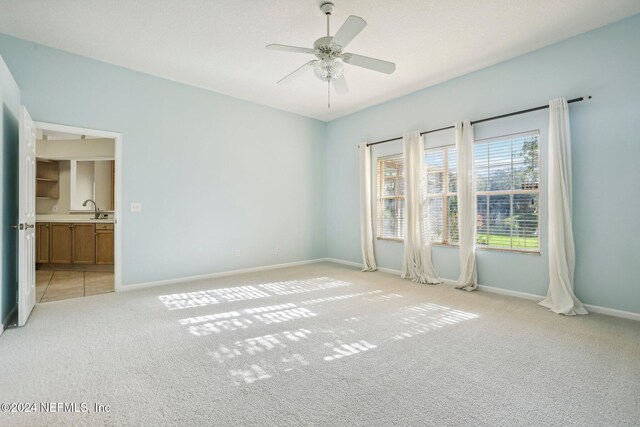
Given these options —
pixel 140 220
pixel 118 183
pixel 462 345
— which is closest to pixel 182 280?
pixel 140 220

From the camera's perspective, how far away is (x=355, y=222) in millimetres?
6152

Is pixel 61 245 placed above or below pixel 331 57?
below

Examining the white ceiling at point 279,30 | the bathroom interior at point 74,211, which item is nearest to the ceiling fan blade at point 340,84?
the white ceiling at point 279,30

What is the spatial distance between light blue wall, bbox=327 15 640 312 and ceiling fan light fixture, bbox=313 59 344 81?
2.30m

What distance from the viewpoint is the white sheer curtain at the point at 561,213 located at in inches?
133

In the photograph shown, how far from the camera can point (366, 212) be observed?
573 centimetres

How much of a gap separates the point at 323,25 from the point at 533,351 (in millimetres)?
3638

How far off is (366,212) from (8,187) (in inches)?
192

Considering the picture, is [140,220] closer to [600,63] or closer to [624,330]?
[624,330]

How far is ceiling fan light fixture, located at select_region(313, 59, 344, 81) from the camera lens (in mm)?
3076

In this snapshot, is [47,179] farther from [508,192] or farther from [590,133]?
[590,133]

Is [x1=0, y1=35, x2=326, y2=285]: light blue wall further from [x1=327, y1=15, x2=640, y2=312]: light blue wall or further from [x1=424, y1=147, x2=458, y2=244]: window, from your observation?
[x1=327, y1=15, x2=640, y2=312]: light blue wall

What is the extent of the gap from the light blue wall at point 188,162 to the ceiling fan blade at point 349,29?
3045 mm

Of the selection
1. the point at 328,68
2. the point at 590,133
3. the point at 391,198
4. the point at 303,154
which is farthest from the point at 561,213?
the point at 303,154
